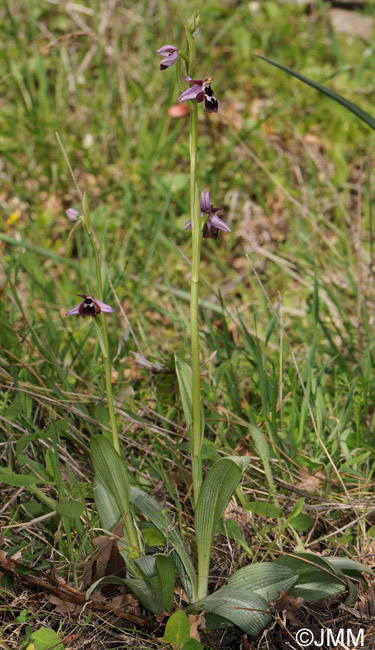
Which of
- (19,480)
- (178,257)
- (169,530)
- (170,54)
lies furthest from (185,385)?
(178,257)

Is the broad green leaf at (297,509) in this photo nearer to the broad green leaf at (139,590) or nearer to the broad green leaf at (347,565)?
the broad green leaf at (347,565)

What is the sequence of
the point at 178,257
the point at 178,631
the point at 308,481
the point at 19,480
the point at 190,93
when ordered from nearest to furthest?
the point at 190,93, the point at 178,631, the point at 19,480, the point at 308,481, the point at 178,257

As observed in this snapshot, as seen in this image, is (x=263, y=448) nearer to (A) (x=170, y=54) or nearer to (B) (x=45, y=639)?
(B) (x=45, y=639)

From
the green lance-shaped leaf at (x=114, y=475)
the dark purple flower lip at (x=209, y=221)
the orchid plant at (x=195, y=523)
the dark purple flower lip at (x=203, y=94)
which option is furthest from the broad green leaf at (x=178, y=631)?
the dark purple flower lip at (x=203, y=94)

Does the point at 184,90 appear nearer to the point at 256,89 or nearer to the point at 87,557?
the point at 87,557

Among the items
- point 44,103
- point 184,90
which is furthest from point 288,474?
point 44,103
